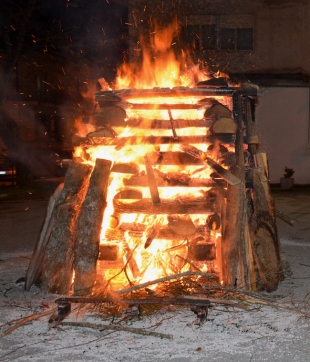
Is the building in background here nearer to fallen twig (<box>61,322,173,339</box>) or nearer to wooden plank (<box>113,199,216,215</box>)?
wooden plank (<box>113,199,216,215</box>)

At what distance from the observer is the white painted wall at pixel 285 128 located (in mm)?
18359

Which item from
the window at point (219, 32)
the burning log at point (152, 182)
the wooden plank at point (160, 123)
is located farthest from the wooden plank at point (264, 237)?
the window at point (219, 32)

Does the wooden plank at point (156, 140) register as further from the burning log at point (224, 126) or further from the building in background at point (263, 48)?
the building in background at point (263, 48)

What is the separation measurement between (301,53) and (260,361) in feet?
55.9

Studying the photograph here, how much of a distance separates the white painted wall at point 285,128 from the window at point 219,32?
2550 mm

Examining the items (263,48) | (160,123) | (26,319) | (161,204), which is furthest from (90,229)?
(263,48)

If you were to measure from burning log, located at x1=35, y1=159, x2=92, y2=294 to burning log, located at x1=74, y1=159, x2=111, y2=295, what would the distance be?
0.20 meters

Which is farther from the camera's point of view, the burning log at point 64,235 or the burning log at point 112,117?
the burning log at point 112,117

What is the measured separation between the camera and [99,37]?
25828mm

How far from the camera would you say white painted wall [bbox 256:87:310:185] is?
60.2ft

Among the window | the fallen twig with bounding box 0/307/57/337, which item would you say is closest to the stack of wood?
the fallen twig with bounding box 0/307/57/337

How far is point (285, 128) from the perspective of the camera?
18.5 m

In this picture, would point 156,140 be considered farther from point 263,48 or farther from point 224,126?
point 263,48

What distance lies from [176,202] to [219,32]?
49.2 feet
